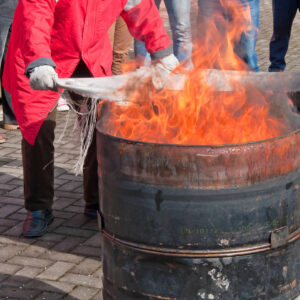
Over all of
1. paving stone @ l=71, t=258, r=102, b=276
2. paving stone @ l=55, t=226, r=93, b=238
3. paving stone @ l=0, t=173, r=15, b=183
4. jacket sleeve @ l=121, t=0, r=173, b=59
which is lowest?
paving stone @ l=71, t=258, r=102, b=276

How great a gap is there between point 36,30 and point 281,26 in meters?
4.52

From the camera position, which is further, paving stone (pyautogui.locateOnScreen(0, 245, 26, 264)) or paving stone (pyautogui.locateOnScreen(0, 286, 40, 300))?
paving stone (pyautogui.locateOnScreen(0, 245, 26, 264))

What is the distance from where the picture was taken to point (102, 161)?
107 inches

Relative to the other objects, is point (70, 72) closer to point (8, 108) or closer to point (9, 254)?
point (9, 254)

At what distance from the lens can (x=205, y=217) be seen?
2.45 m

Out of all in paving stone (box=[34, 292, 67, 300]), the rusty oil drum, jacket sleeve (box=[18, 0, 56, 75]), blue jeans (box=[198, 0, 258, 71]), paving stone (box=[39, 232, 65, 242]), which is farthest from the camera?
blue jeans (box=[198, 0, 258, 71])

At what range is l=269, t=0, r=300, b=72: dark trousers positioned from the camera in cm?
757

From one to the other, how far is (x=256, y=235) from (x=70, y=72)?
208 centimetres

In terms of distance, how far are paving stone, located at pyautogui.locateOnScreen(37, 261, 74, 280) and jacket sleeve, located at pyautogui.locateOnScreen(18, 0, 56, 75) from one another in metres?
1.25

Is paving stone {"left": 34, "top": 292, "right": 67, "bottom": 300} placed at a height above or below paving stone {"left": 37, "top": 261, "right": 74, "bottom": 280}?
below

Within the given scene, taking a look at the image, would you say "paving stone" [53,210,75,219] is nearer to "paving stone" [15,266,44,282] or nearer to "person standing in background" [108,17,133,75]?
"paving stone" [15,266,44,282]

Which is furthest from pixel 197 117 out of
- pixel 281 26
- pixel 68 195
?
pixel 281 26

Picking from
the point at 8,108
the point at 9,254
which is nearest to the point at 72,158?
the point at 8,108

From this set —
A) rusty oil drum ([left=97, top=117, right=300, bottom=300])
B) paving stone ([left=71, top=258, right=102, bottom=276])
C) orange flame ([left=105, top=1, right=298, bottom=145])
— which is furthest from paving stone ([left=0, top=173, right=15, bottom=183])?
rusty oil drum ([left=97, top=117, right=300, bottom=300])
